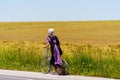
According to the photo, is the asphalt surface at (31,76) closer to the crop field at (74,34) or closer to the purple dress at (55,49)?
the purple dress at (55,49)

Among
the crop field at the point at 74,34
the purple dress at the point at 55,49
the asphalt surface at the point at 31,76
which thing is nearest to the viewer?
the asphalt surface at the point at 31,76

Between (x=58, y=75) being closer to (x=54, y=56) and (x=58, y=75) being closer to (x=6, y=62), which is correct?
(x=54, y=56)

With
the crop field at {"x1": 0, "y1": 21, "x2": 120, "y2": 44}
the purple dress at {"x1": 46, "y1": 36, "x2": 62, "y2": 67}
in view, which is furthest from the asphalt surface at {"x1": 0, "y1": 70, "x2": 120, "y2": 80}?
the crop field at {"x1": 0, "y1": 21, "x2": 120, "y2": 44}

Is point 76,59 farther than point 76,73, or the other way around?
point 76,59

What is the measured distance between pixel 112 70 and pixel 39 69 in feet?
10.1

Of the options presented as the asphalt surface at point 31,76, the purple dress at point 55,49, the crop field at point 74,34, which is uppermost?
the purple dress at point 55,49

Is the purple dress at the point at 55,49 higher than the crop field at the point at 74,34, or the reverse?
the purple dress at the point at 55,49

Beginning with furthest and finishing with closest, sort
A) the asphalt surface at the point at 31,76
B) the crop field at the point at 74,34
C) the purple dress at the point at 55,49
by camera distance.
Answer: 1. the crop field at the point at 74,34
2. the purple dress at the point at 55,49
3. the asphalt surface at the point at 31,76

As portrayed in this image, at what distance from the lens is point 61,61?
53.2 ft

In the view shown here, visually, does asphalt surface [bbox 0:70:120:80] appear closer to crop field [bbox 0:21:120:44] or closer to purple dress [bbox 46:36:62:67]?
purple dress [bbox 46:36:62:67]

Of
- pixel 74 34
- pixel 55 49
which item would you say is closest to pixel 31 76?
pixel 55 49

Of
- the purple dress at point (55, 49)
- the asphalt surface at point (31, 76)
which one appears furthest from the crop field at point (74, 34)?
the purple dress at point (55, 49)

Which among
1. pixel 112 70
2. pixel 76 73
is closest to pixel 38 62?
pixel 76 73

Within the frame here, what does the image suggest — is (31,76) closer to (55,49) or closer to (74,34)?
(55,49)
